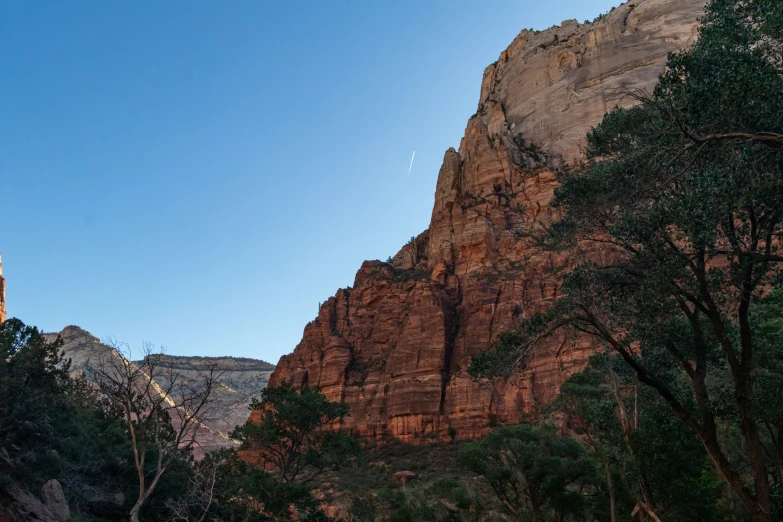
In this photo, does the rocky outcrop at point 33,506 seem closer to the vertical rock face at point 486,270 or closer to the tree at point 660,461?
the tree at point 660,461

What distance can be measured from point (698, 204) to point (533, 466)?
19.8m

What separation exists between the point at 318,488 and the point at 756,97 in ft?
161

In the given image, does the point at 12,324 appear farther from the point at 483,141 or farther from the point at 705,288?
the point at 483,141

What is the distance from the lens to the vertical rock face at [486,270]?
65.3 metres

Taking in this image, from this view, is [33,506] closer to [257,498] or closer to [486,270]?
[257,498]

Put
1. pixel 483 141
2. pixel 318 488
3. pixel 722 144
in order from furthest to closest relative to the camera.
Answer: pixel 483 141 → pixel 318 488 → pixel 722 144

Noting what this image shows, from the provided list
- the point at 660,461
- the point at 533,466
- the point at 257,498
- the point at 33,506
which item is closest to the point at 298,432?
the point at 257,498

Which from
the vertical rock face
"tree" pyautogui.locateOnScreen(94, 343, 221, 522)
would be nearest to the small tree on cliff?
"tree" pyautogui.locateOnScreen(94, 343, 221, 522)

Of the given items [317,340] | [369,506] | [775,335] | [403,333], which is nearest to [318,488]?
[369,506]

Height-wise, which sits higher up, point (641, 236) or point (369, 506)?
point (641, 236)

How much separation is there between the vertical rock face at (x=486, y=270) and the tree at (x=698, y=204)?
126ft

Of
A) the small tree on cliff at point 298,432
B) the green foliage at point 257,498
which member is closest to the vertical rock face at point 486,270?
the small tree on cliff at point 298,432

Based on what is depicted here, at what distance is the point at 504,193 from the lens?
86.7 meters

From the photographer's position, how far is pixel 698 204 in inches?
407
